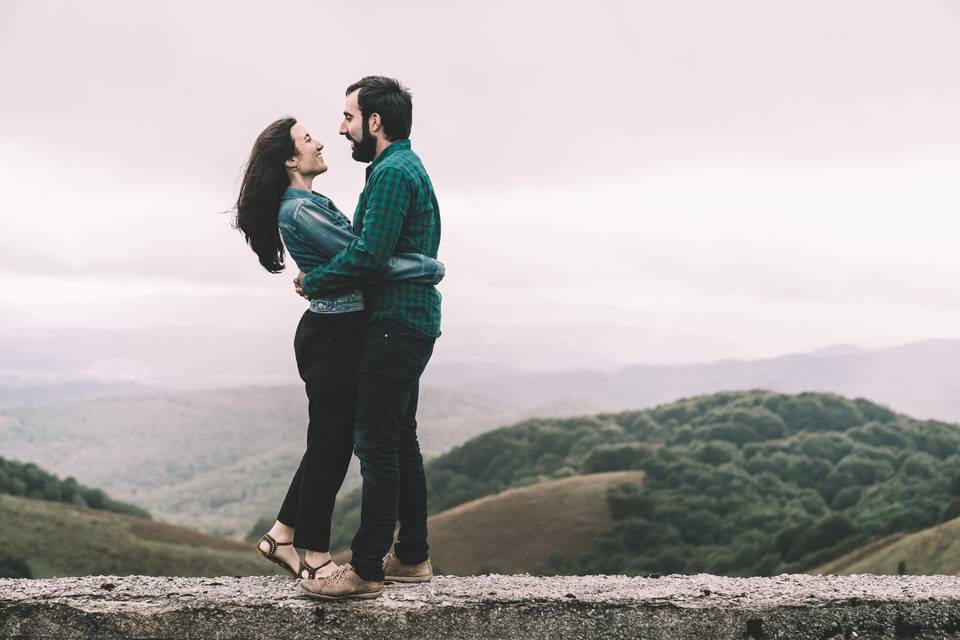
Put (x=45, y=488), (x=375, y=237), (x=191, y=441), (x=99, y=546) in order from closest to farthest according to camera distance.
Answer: (x=375, y=237)
(x=99, y=546)
(x=45, y=488)
(x=191, y=441)

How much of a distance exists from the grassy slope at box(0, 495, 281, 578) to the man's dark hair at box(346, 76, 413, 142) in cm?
2839

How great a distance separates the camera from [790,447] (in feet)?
181

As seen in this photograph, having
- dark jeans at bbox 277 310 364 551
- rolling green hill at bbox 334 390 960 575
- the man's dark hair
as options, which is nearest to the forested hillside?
rolling green hill at bbox 334 390 960 575

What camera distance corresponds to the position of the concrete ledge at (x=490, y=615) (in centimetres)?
525

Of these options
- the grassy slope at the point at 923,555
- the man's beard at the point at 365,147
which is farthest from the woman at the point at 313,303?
the grassy slope at the point at 923,555

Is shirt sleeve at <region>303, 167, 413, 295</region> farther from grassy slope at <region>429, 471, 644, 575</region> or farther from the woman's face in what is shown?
grassy slope at <region>429, 471, 644, 575</region>

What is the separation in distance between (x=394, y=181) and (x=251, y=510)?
8964 centimetres

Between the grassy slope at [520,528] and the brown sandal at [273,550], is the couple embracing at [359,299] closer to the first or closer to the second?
the brown sandal at [273,550]

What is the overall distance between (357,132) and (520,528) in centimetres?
3951

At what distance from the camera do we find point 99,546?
3334 centimetres

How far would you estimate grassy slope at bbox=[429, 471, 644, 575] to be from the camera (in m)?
42.0

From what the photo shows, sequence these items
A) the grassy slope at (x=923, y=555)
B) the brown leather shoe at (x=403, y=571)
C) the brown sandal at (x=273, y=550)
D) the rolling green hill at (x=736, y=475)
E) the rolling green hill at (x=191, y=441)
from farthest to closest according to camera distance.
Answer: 1. the rolling green hill at (x=191, y=441)
2. the rolling green hill at (x=736, y=475)
3. the grassy slope at (x=923, y=555)
4. the brown leather shoe at (x=403, y=571)
5. the brown sandal at (x=273, y=550)

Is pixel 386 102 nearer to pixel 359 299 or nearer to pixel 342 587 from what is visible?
pixel 359 299

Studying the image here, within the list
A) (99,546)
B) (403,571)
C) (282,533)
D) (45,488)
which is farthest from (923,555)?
(45,488)
